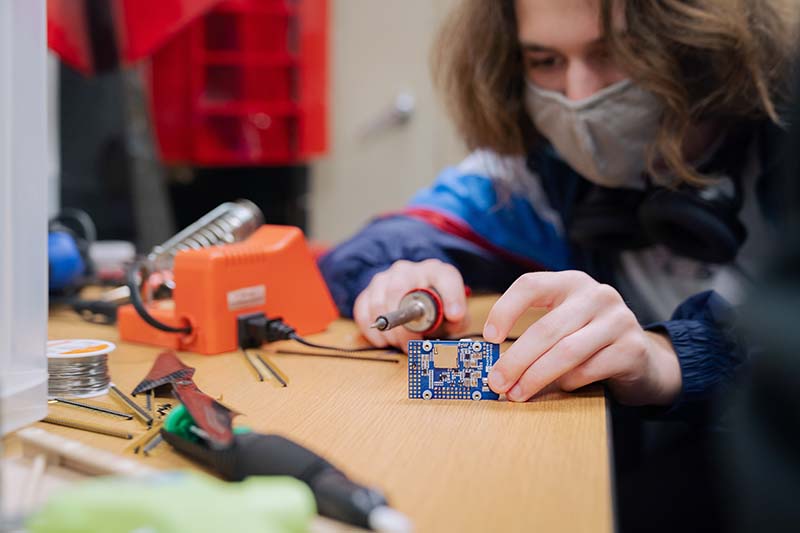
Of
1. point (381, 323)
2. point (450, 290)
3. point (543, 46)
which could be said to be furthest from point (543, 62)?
point (381, 323)

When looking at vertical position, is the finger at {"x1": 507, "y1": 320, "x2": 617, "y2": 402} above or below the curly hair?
below

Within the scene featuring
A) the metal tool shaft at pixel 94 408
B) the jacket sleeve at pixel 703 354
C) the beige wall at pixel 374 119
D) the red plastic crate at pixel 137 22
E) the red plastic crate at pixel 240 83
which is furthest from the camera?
the beige wall at pixel 374 119

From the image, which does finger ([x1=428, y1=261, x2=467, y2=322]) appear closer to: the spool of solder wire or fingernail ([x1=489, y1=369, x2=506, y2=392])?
fingernail ([x1=489, y1=369, x2=506, y2=392])

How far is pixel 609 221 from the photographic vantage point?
1.18 metres

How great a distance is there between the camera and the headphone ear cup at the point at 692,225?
103 cm

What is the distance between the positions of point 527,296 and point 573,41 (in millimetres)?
484

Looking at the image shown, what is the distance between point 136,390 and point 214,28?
164 centimetres

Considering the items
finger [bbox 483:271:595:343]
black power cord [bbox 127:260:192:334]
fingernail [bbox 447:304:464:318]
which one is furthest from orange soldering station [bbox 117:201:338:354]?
finger [bbox 483:271:595:343]

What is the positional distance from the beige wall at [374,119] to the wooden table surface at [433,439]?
181 cm

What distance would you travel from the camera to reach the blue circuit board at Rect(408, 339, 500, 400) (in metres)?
0.70

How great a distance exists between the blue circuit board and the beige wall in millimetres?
1878

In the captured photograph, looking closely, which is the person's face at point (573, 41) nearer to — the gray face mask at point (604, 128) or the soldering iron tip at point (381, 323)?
the gray face mask at point (604, 128)

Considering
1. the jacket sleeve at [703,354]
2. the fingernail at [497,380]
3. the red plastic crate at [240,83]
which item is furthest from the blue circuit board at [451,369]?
the red plastic crate at [240,83]

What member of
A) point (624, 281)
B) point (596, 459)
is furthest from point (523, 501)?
point (624, 281)
